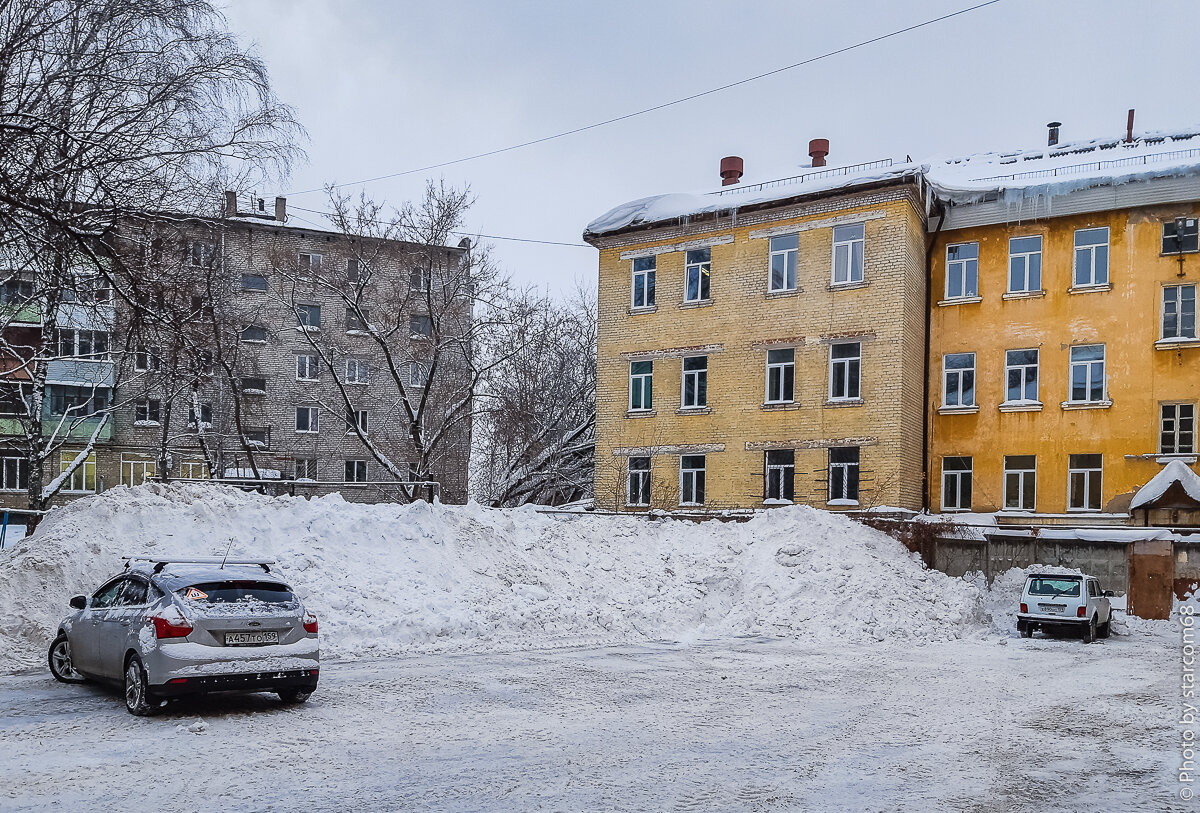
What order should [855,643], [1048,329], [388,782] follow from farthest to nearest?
[1048,329] → [855,643] → [388,782]

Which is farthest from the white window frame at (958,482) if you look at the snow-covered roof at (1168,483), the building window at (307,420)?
the building window at (307,420)

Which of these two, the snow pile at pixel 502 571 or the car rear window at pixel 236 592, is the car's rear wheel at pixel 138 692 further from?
the snow pile at pixel 502 571

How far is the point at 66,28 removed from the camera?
41.9 ft

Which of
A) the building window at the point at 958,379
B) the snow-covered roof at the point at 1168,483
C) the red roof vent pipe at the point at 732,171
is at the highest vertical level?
the red roof vent pipe at the point at 732,171

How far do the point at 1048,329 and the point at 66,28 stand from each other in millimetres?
26609

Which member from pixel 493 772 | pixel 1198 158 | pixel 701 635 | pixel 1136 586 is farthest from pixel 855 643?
pixel 1198 158

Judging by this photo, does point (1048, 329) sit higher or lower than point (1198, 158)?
lower

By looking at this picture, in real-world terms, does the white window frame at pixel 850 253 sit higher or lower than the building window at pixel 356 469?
higher

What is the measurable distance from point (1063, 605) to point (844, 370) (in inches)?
409

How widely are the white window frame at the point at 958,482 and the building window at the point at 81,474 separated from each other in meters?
37.8

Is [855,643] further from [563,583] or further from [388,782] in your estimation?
[388,782]

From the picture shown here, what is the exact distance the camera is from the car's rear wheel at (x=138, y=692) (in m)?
10.4

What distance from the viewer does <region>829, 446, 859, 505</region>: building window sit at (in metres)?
29.6

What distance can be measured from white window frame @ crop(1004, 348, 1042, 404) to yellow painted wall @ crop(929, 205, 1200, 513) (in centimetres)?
13
